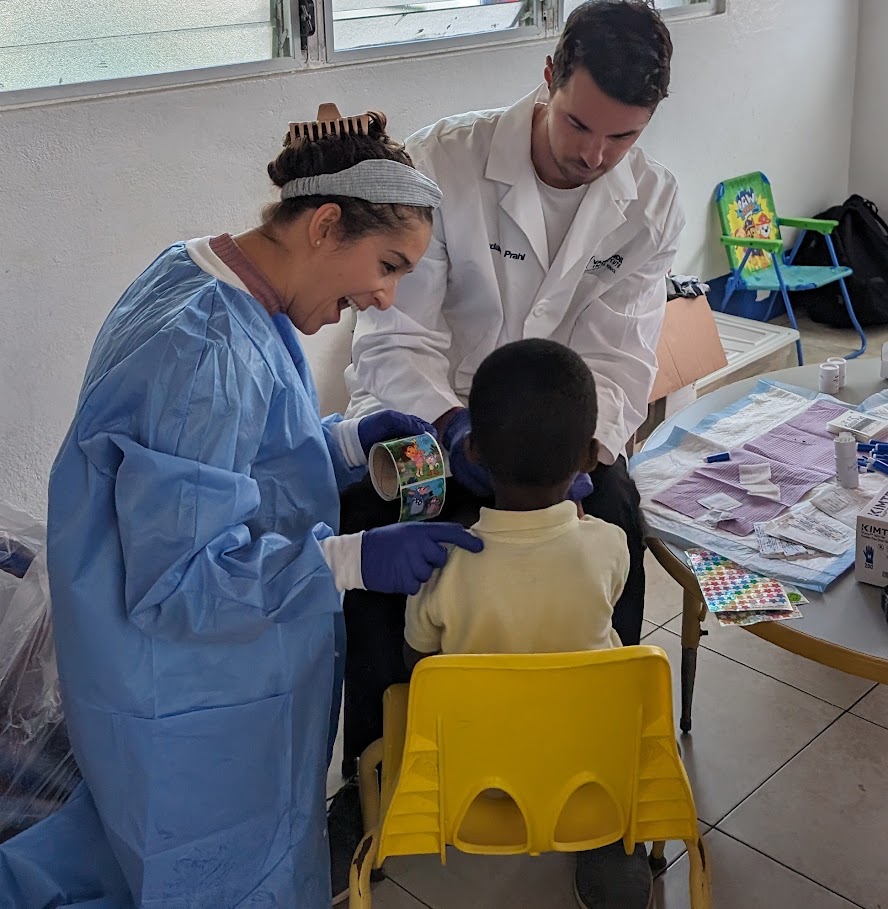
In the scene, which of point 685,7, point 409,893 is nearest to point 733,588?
point 409,893

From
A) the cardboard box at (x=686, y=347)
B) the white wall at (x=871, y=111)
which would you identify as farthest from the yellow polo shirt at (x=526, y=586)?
the white wall at (x=871, y=111)

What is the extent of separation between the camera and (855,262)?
4723 millimetres

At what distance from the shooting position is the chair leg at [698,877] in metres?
1.55

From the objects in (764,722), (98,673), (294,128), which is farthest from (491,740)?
(764,722)

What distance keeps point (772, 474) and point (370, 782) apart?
36.8 inches

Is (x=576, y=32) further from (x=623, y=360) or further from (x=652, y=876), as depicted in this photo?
(x=652, y=876)

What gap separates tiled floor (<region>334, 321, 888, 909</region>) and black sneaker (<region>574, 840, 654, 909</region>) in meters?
0.06

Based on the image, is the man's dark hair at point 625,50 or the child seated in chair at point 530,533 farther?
the man's dark hair at point 625,50

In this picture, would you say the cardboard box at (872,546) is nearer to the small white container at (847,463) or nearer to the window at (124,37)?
the small white container at (847,463)

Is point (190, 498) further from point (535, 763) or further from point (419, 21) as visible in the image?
point (419, 21)

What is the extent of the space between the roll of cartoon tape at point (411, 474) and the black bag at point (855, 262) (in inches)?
133

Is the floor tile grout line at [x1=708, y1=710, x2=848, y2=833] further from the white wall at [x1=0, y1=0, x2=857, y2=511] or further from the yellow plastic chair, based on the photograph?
the white wall at [x1=0, y1=0, x2=857, y2=511]

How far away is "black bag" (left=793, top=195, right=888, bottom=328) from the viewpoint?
461 centimetres

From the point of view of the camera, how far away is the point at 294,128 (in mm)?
1605
